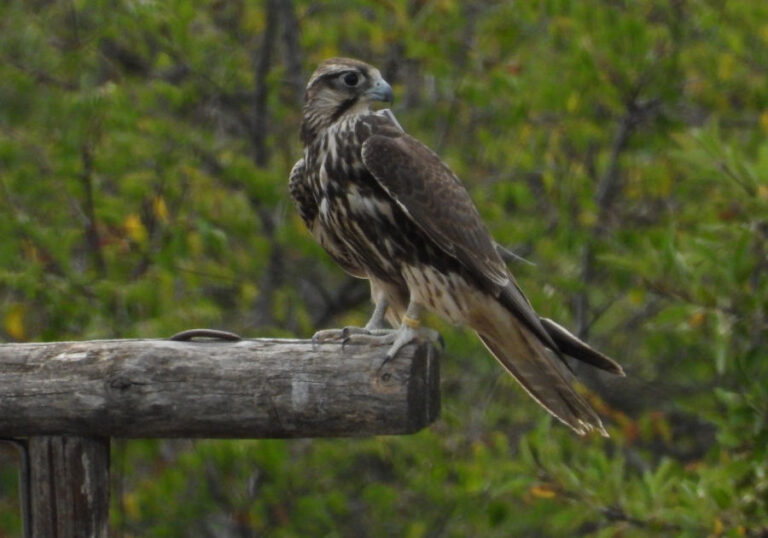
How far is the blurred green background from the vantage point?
5.74 metres

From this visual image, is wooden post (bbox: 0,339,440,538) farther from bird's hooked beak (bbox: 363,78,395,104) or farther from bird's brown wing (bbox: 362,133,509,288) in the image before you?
bird's hooked beak (bbox: 363,78,395,104)

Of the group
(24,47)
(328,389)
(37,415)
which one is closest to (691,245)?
(328,389)

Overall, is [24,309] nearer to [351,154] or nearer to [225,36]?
[225,36]

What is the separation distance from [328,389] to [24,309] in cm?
316

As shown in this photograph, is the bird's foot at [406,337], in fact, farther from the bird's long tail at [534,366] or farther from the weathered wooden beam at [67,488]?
the weathered wooden beam at [67,488]

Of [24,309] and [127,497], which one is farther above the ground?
[24,309]

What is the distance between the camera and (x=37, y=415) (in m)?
3.03

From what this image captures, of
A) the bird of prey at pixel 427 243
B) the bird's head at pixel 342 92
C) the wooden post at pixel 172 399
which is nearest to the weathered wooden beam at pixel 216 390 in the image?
the wooden post at pixel 172 399

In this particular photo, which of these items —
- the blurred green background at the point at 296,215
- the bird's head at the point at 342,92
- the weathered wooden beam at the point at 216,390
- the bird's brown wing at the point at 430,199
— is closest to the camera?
the weathered wooden beam at the point at 216,390

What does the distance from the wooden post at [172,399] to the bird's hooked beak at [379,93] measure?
1170mm

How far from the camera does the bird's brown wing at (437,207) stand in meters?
3.68

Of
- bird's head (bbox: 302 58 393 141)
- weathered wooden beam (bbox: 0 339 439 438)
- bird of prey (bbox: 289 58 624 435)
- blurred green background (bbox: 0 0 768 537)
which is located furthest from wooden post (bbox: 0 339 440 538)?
blurred green background (bbox: 0 0 768 537)

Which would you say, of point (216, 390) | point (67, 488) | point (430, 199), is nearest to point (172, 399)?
point (216, 390)

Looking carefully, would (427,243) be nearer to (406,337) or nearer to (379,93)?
(379,93)
